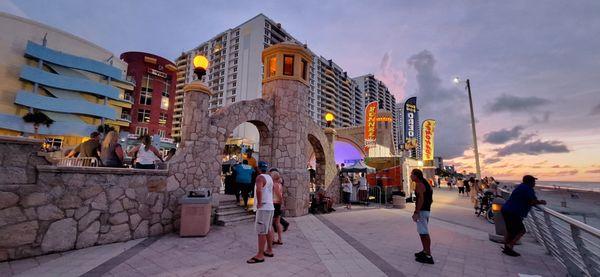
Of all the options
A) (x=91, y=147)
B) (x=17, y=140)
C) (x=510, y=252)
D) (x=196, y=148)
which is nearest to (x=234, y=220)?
(x=196, y=148)

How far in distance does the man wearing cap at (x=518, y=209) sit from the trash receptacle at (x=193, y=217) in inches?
269

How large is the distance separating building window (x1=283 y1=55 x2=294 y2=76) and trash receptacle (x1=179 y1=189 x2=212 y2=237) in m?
→ 6.12

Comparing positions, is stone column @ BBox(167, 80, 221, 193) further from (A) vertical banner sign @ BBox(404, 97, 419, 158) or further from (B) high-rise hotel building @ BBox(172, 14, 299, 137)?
(B) high-rise hotel building @ BBox(172, 14, 299, 137)

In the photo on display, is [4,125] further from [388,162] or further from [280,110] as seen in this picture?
[388,162]

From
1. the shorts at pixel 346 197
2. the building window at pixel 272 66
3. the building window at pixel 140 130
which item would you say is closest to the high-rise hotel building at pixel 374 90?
the building window at pixel 140 130

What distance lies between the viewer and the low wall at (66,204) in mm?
4277

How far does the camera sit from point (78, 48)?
2927 centimetres

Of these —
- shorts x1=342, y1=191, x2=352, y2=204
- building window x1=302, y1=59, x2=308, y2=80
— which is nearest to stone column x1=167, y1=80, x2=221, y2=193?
building window x1=302, y1=59, x2=308, y2=80

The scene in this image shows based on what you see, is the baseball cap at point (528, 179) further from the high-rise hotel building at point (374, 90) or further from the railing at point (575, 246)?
the high-rise hotel building at point (374, 90)

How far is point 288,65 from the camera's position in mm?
10312

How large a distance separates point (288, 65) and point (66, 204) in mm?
8064

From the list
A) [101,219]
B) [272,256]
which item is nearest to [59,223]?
[101,219]

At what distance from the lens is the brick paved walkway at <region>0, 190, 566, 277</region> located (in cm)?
400

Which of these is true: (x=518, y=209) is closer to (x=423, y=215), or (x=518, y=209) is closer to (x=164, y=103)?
(x=423, y=215)
